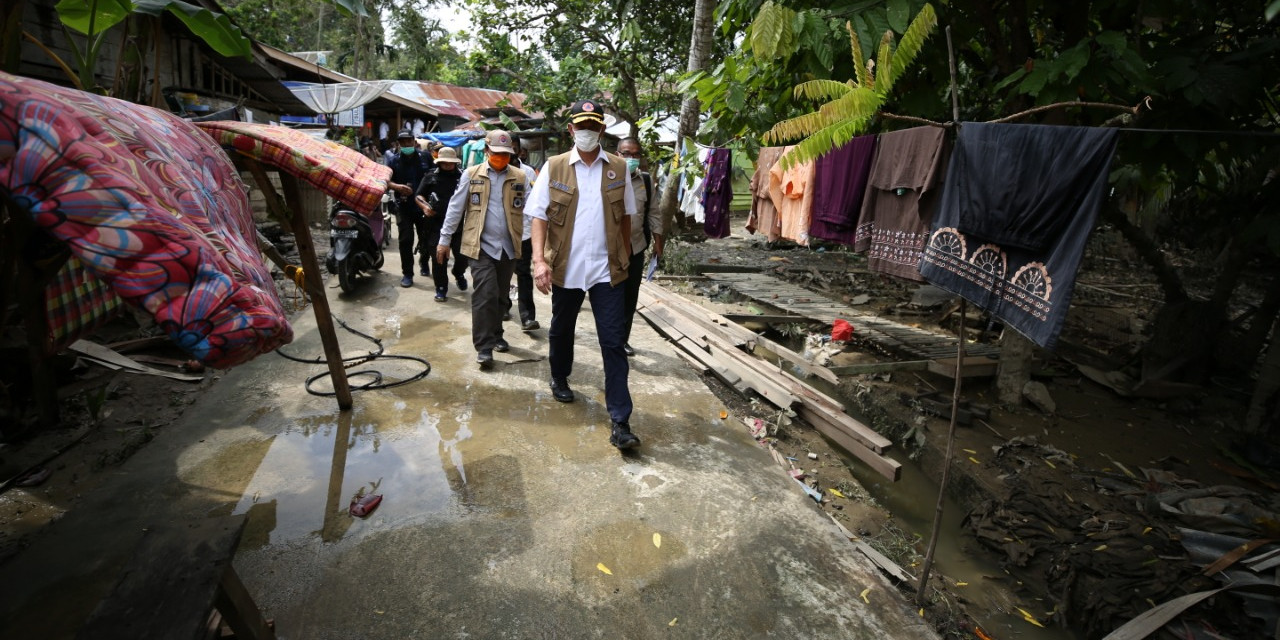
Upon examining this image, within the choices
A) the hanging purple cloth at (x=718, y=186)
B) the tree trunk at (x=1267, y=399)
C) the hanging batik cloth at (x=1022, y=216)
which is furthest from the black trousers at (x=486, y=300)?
the tree trunk at (x=1267, y=399)

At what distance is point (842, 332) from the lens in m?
7.15

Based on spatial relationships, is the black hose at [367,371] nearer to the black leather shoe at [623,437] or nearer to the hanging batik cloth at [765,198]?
the black leather shoe at [623,437]

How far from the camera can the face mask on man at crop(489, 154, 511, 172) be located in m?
4.93

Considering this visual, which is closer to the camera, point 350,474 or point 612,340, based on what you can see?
point 350,474

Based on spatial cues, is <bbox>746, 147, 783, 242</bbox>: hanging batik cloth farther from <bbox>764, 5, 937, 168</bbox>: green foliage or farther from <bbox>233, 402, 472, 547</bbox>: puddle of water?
<bbox>233, 402, 472, 547</bbox>: puddle of water

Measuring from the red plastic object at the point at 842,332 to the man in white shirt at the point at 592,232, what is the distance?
13.5 ft

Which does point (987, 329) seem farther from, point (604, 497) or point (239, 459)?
point (239, 459)

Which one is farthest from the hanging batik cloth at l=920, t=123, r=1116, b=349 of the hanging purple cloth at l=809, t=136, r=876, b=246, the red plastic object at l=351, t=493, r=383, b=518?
the red plastic object at l=351, t=493, r=383, b=518

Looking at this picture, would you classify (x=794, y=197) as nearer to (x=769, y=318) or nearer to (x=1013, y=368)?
(x=769, y=318)

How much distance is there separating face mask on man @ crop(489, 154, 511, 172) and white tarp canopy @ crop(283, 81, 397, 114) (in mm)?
9165

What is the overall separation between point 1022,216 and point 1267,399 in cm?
429

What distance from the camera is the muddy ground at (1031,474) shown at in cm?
343

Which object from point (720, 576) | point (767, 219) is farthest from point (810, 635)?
point (767, 219)

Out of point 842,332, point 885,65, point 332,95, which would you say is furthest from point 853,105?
point 332,95
